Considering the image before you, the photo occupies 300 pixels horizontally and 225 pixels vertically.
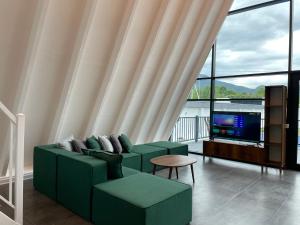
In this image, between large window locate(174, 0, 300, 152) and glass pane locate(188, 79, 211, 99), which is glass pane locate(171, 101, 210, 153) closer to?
glass pane locate(188, 79, 211, 99)

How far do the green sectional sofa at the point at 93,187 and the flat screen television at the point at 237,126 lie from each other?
322 centimetres

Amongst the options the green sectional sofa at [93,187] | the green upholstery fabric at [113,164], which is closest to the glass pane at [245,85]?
the green sectional sofa at [93,187]

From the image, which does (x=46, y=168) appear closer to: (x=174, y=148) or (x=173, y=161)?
(x=173, y=161)

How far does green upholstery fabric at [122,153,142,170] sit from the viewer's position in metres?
4.37

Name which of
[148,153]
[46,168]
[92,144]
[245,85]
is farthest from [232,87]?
[46,168]

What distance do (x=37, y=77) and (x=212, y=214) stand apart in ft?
9.87

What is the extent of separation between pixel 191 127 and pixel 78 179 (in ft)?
16.7

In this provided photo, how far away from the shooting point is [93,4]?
314 cm

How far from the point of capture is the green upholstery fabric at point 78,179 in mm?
2809

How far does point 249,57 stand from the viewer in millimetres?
5727

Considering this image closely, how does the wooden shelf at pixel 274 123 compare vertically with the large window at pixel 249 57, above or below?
below

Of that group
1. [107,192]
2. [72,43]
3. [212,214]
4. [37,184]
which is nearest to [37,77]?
[72,43]

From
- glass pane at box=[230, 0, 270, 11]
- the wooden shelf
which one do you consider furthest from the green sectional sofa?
glass pane at box=[230, 0, 270, 11]

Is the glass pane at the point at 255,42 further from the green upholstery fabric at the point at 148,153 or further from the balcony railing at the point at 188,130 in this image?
the green upholstery fabric at the point at 148,153
